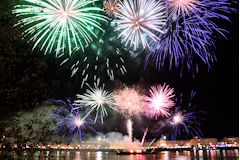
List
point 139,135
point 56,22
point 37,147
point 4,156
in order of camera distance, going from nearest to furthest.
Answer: point 4,156
point 37,147
point 56,22
point 139,135

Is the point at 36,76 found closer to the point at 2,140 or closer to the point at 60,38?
the point at 2,140

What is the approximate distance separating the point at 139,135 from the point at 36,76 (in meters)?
189

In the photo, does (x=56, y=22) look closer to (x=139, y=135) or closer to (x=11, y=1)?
(x=11, y=1)

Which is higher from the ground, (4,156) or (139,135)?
(4,156)

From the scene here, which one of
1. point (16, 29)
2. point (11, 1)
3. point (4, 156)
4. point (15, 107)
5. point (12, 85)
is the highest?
point (11, 1)

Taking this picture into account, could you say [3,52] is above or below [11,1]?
below

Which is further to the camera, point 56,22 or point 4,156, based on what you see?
point 56,22

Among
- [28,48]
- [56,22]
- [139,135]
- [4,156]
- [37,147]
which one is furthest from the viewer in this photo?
[139,135]

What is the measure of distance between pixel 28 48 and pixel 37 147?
4.43 metres

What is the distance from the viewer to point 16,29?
10094 mm

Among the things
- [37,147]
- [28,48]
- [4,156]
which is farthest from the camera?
[28,48]

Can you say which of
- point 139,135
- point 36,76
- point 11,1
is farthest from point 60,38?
point 139,135

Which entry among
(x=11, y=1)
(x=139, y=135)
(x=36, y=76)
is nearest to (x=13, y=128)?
(x=36, y=76)

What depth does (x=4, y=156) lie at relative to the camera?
9.18m
